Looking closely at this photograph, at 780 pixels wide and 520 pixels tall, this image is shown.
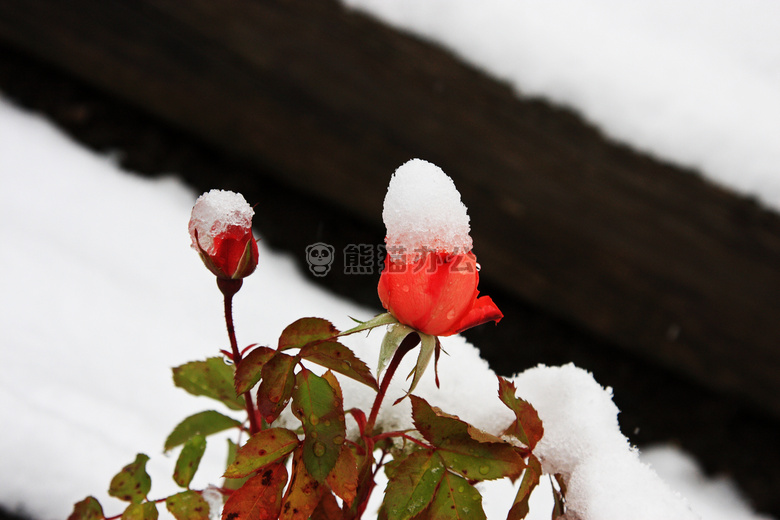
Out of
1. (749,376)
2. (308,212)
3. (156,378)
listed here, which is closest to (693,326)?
(749,376)

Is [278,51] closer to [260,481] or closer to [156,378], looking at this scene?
[156,378]

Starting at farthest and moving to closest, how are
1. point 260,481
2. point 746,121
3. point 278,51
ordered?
1. point 278,51
2. point 746,121
3. point 260,481

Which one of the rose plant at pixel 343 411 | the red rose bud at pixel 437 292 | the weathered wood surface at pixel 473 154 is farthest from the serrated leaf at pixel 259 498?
the weathered wood surface at pixel 473 154

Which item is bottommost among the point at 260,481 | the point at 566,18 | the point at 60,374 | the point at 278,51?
the point at 60,374

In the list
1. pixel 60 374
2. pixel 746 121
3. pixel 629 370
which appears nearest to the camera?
pixel 60 374

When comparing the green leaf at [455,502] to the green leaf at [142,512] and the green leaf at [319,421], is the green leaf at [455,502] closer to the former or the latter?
the green leaf at [319,421]

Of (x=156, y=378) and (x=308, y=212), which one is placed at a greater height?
(x=308, y=212)

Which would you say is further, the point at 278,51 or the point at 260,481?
the point at 278,51
